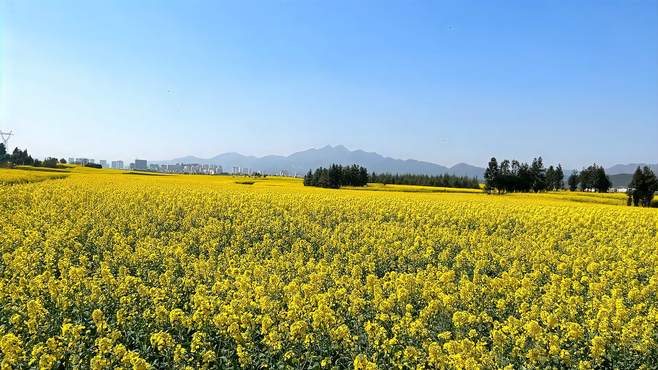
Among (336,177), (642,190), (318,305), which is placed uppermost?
→ (336,177)

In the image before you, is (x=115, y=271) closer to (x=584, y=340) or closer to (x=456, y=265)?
(x=456, y=265)

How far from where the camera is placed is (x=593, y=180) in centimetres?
10831

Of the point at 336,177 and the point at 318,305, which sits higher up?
the point at 336,177

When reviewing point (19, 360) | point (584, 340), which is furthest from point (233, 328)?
point (584, 340)

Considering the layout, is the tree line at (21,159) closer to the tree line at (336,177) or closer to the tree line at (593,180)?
the tree line at (336,177)

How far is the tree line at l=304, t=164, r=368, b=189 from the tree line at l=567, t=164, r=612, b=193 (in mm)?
54492

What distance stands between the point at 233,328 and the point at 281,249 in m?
8.36

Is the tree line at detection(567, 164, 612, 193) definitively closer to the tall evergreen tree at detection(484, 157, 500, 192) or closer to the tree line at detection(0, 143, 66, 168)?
the tall evergreen tree at detection(484, 157, 500, 192)

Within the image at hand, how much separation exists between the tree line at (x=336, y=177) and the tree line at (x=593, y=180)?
5449cm

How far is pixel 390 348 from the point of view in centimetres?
642

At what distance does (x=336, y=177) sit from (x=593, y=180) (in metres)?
64.9

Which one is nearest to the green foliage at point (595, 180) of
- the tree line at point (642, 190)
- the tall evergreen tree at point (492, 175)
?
the tall evergreen tree at point (492, 175)

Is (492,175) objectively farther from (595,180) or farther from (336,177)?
(595,180)

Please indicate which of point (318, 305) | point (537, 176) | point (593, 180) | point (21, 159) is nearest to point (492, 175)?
point (537, 176)
